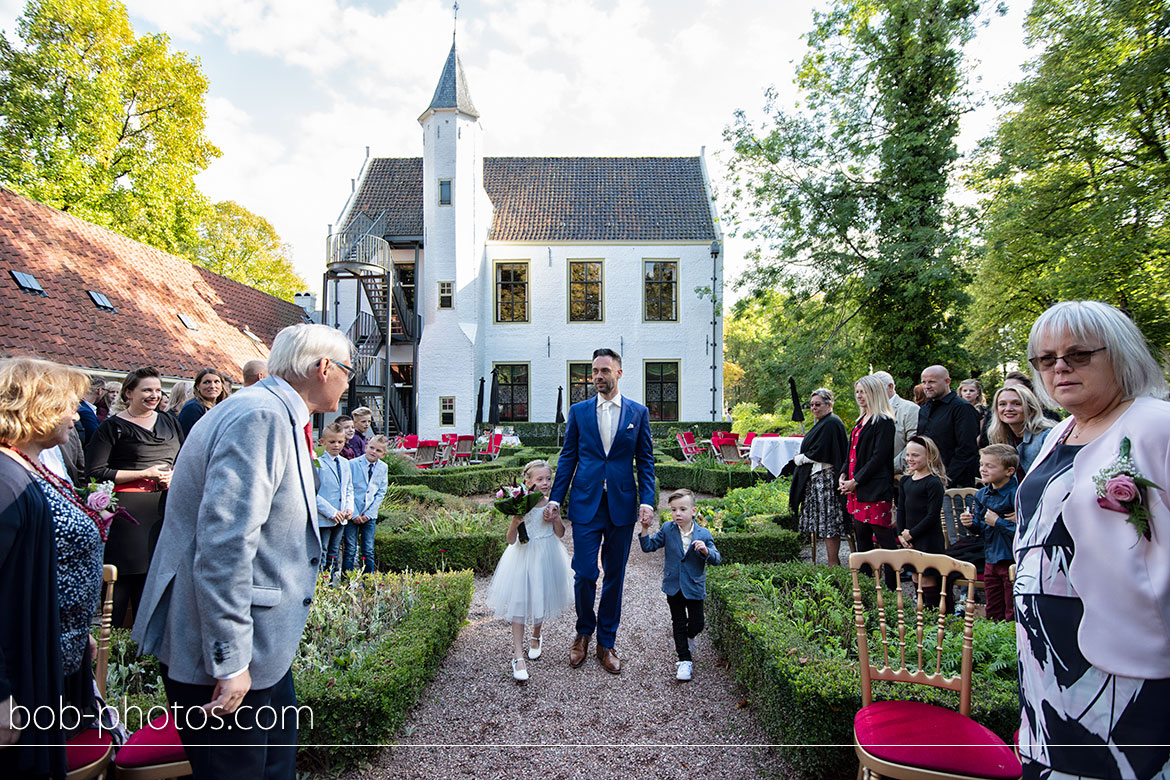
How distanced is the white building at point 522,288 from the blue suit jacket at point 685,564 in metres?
16.7

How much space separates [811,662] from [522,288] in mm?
19844

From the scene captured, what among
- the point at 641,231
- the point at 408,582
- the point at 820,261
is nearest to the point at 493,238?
the point at 641,231

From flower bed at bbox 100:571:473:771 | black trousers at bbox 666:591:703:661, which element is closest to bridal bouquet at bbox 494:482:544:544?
flower bed at bbox 100:571:473:771

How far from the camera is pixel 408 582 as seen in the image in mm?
4781

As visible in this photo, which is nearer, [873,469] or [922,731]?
[922,731]

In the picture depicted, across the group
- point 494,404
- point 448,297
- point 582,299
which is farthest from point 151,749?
point 582,299

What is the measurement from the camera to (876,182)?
16359 mm

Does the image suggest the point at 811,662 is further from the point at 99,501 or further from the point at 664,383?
the point at 664,383

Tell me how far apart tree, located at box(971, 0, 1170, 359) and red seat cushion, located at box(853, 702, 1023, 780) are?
1572 centimetres

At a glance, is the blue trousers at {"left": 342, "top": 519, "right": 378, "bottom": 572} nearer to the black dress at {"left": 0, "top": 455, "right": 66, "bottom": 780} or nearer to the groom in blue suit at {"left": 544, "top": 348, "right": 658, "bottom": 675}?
the groom in blue suit at {"left": 544, "top": 348, "right": 658, "bottom": 675}

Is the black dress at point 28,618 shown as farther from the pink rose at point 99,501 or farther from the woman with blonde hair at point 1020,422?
the woman with blonde hair at point 1020,422

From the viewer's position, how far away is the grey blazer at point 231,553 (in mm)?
1613

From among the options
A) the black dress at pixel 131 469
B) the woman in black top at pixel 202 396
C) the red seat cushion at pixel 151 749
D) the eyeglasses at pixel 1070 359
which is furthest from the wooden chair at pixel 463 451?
the eyeglasses at pixel 1070 359

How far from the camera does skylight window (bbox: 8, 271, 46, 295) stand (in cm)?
1086
